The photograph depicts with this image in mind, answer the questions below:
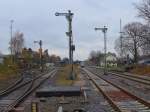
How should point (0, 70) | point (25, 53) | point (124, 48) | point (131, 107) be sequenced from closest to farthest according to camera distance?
point (131, 107) < point (0, 70) < point (25, 53) < point (124, 48)

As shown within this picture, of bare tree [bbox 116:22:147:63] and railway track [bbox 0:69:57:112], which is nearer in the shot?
railway track [bbox 0:69:57:112]

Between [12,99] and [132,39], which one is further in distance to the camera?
[132,39]

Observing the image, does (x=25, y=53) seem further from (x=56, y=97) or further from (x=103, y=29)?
(x=56, y=97)

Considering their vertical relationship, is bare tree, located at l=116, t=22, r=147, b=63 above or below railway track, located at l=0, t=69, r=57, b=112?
above

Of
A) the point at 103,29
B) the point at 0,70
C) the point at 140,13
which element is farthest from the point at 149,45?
the point at 0,70

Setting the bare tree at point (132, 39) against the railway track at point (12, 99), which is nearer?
the railway track at point (12, 99)

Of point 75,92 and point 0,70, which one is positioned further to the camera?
point 0,70

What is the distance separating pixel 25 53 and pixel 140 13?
4176 cm

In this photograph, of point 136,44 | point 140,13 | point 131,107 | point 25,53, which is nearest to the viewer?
point 131,107

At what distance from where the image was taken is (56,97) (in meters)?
27.0

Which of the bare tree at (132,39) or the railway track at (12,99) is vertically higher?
the bare tree at (132,39)

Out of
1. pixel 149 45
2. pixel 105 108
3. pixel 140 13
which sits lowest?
pixel 105 108

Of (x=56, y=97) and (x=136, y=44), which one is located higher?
(x=136, y=44)

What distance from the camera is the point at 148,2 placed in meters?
95.5
